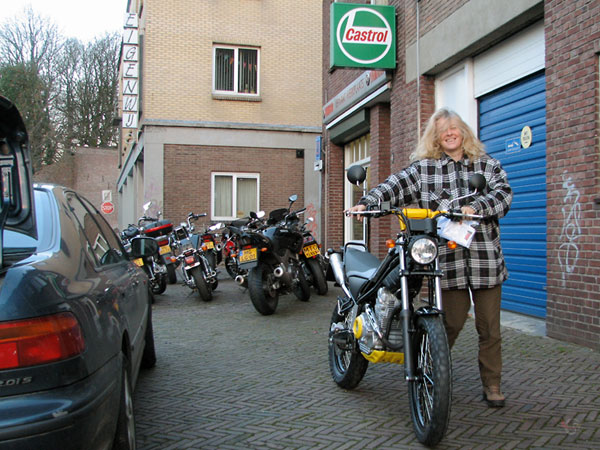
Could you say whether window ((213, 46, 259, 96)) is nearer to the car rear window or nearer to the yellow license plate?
the yellow license plate

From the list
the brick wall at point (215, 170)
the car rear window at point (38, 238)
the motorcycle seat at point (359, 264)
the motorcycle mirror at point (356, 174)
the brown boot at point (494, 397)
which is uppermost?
the brick wall at point (215, 170)

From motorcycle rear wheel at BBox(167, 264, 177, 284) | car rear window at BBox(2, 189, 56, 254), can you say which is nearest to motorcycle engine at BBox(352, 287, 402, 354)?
car rear window at BBox(2, 189, 56, 254)

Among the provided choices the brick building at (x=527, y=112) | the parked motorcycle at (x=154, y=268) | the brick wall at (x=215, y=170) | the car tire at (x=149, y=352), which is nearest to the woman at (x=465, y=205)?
the brick building at (x=527, y=112)

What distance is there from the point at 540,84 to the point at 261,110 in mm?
12306

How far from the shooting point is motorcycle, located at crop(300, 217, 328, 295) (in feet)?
28.9

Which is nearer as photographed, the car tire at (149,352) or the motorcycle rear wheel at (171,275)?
the car tire at (149,352)

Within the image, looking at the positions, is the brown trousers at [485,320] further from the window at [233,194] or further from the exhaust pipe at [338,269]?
the window at [233,194]

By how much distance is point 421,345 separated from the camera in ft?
10.8

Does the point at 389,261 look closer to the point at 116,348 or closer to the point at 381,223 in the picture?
the point at 116,348

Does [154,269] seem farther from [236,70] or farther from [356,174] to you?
[236,70]

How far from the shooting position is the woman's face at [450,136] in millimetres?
3904

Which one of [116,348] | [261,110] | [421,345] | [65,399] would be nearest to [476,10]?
[421,345]

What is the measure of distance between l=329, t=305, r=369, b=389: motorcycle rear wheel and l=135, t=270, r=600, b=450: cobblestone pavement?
0.09 metres

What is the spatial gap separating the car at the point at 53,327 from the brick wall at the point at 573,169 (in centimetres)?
414
